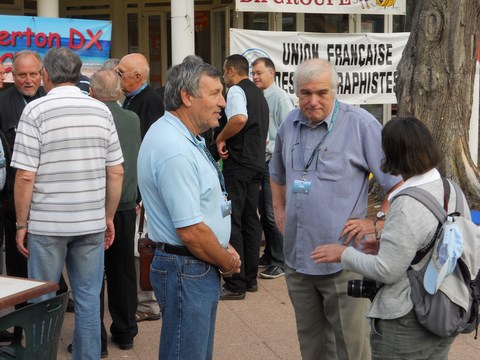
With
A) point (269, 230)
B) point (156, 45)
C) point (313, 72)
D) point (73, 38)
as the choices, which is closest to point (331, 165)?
point (313, 72)

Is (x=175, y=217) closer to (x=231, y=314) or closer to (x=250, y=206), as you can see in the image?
(x=231, y=314)

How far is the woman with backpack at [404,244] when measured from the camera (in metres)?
3.24

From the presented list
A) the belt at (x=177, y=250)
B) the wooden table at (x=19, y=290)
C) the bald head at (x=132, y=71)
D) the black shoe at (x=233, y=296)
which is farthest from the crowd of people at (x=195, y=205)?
the black shoe at (x=233, y=296)

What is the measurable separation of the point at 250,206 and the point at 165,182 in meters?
3.71

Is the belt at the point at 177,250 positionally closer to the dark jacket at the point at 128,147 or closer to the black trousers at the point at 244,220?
the dark jacket at the point at 128,147

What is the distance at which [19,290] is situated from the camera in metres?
3.49

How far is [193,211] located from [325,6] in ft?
28.7

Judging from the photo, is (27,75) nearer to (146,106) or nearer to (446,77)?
(146,106)

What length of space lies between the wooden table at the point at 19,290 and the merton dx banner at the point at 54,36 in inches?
237

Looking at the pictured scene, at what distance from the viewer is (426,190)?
10.8 ft

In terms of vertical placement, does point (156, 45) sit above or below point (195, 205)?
above

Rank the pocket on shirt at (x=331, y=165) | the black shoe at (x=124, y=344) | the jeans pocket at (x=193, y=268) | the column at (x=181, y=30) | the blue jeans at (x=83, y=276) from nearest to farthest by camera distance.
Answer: the jeans pocket at (x=193, y=268), the pocket on shirt at (x=331, y=165), the blue jeans at (x=83, y=276), the black shoe at (x=124, y=344), the column at (x=181, y=30)

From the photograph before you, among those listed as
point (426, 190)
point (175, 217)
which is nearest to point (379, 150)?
point (426, 190)

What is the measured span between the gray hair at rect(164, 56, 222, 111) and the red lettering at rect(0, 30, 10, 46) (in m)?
6.33
